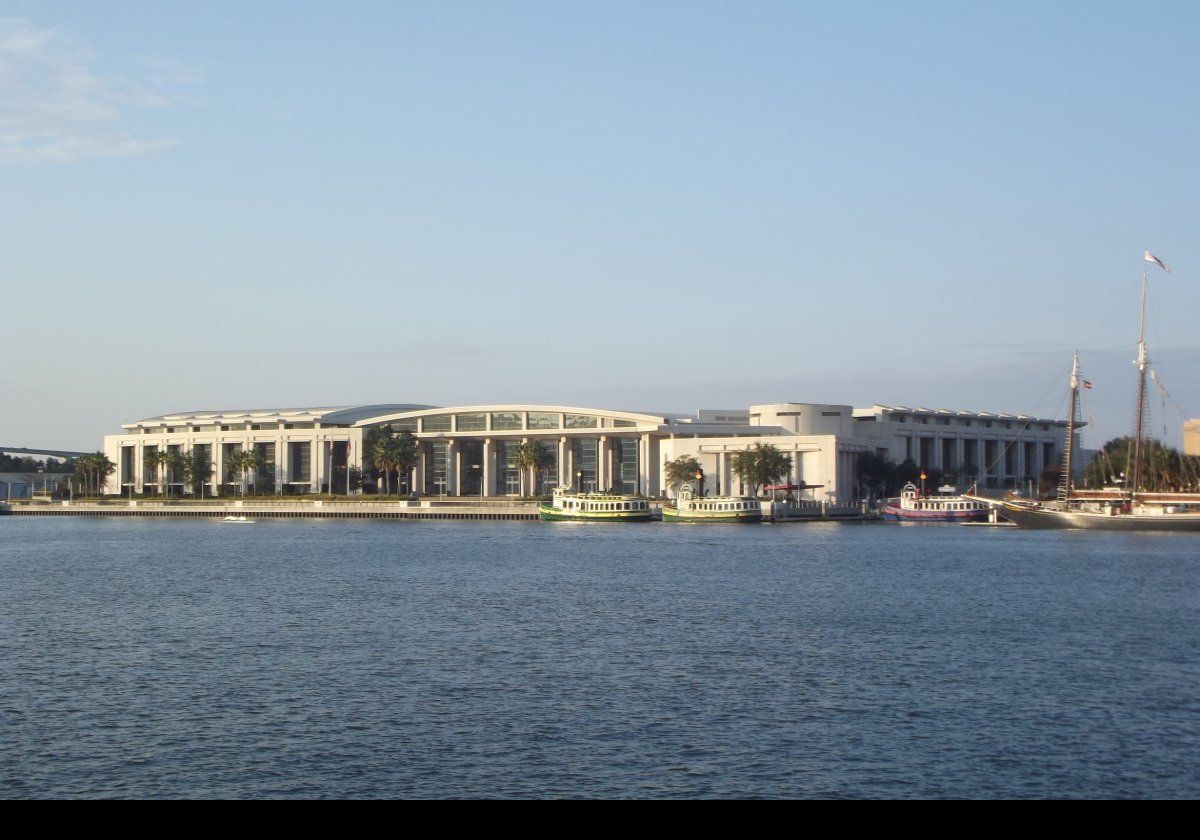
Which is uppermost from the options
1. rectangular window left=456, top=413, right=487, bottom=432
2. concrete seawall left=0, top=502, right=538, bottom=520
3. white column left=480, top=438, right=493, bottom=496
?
rectangular window left=456, top=413, right=487, bottom=432

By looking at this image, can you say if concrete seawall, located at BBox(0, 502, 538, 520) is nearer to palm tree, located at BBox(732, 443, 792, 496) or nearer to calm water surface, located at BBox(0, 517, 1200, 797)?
palm tree, located at BBox(732, 443, 792, 496)

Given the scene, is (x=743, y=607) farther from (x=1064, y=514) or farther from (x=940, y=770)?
(x=1064, y=514)

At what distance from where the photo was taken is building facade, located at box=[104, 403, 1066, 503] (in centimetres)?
14462

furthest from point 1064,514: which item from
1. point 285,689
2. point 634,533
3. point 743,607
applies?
point 285,689

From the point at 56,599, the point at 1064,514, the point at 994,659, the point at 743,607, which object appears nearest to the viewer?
the point at 994,659

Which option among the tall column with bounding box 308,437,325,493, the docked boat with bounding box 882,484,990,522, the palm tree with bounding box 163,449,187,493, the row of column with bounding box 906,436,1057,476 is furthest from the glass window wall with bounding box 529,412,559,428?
the palm tree with bounding box 163,449,187,493

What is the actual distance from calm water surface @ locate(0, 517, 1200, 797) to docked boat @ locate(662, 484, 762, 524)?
5532 centimetres

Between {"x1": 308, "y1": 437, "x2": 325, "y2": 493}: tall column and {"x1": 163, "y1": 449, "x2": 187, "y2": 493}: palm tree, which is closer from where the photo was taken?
{"x1": 308, "y1": 437, "x2": 325, "y2": 493}: tall column

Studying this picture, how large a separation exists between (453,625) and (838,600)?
1538 centimetres

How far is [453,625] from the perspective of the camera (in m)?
39.5

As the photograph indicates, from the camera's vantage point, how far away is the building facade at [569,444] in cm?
14462

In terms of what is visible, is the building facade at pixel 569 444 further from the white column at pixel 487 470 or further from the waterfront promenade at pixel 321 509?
the waterfront promenade at pixel 321 509

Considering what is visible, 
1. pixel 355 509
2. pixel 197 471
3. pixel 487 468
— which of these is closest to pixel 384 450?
pixel 355 509

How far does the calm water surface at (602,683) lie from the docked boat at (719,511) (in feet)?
181
